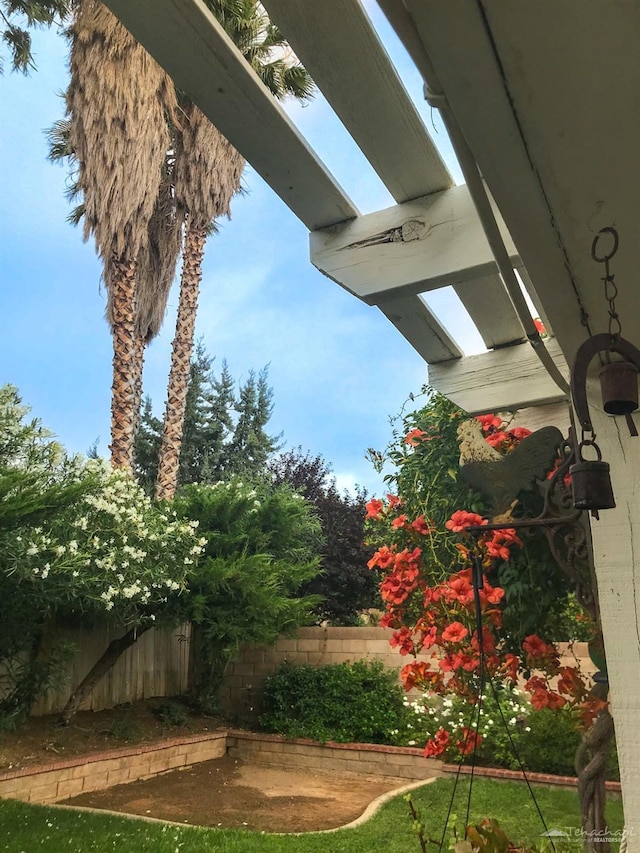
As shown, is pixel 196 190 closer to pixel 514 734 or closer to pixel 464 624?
pixel 514 734

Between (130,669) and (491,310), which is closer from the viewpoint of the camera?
(491,310)

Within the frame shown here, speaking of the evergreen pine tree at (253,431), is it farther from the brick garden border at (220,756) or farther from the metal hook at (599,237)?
the metal hook at (599,237)

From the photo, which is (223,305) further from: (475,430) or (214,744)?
(475,430)

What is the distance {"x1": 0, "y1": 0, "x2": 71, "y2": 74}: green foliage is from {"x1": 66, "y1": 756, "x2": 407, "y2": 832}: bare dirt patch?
880 cm

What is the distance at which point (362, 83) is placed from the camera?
1.20 meters

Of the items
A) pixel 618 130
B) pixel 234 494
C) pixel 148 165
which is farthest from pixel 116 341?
A: pixel 618 130

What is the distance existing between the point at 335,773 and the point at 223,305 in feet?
183

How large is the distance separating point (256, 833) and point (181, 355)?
286 inches

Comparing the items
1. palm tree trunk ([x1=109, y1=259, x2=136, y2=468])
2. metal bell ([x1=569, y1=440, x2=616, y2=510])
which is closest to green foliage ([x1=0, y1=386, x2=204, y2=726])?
palm tree trunk ([x1=109, y1=259, x2=136, y2=468])

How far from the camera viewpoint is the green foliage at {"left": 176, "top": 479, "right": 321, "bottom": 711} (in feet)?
23.2

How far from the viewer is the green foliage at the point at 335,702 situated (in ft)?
21.9

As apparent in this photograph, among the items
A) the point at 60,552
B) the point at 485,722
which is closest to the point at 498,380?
the point at 60,552

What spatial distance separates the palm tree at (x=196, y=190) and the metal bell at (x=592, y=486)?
337 inches

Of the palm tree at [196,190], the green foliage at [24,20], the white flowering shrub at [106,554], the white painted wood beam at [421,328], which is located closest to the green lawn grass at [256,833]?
the white flowering shrub at [106,554]
